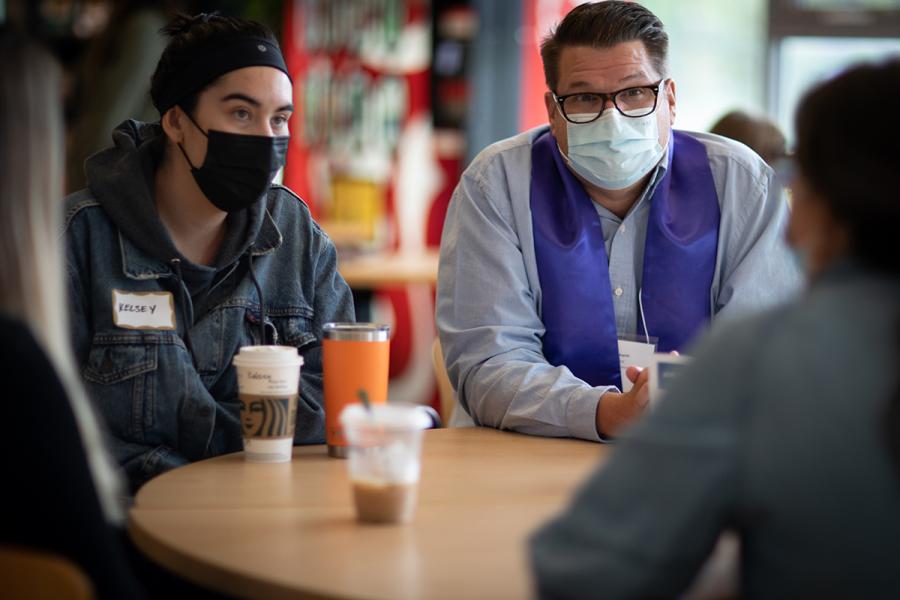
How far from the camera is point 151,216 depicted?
83.7 inches

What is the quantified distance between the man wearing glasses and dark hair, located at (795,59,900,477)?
3.98 feet

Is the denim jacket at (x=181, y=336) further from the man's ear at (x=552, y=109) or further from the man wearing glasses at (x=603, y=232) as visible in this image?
the man's ear at (x=552, y=109)

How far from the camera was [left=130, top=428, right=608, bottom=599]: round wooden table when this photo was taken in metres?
1.21

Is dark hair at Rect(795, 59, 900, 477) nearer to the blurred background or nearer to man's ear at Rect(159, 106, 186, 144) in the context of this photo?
man's ear at Rect(159, 106, 186, 144)

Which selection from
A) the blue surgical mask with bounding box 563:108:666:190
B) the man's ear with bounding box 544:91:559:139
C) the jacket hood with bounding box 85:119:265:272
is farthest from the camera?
the man's ear with bounding box 544:91:559:139

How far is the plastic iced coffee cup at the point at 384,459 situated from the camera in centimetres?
138

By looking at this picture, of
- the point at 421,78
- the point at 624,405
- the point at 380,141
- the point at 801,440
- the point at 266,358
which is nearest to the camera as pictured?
the point at 801,440

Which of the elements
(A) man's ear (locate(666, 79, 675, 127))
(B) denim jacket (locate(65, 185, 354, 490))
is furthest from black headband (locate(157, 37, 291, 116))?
(A) man's ear (locate(666, 79, 675, 127))

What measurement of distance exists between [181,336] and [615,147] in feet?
3.04

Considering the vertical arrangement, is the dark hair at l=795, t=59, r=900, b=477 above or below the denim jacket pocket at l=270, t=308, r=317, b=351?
above

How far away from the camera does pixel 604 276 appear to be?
234cm

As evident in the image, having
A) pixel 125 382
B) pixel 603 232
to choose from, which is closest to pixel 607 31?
pixel 603 232

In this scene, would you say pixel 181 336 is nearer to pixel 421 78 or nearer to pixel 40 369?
pixel 40 369

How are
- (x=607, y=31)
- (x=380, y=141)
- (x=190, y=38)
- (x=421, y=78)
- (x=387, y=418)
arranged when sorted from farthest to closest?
(x=380, y=141) < (x=421, y=78) < (x=607, y=31) < (x=190, y=38) < (x=387, y=418)
